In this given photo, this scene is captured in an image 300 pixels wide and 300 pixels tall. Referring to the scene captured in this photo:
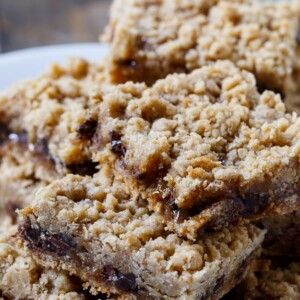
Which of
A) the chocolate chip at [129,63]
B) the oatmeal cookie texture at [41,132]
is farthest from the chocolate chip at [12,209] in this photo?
the chocolate chip at [129,63]

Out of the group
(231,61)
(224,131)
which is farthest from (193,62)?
(224,131)

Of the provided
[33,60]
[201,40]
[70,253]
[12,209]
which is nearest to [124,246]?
[70,253]

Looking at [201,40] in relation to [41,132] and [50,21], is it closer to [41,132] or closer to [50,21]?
[41,132]

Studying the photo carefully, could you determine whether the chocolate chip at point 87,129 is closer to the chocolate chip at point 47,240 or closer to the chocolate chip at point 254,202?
the chocolate chip at point 47,240

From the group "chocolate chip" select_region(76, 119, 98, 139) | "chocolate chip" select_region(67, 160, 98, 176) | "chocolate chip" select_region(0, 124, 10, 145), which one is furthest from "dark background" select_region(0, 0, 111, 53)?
"chocolate chip" select_region(76, 119, 98, 139)

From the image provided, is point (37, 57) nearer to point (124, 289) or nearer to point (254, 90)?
point (254, 90)

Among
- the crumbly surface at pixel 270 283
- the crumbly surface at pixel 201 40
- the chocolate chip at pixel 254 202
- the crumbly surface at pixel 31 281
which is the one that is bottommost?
the crumbly surface at pixel 270 283
